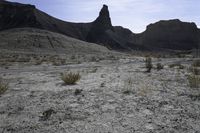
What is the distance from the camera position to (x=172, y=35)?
18125 centimetres

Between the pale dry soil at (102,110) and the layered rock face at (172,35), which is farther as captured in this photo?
the layered rock face at (172,35)

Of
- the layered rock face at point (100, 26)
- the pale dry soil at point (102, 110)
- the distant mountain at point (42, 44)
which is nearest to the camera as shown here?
the pale dry soil at point (102, 110)

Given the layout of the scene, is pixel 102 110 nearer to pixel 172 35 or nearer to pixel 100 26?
pixel 100 26

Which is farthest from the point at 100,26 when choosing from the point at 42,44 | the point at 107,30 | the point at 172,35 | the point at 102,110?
the point at 102,110

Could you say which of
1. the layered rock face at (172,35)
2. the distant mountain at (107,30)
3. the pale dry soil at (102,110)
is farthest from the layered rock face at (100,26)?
the pale dry soil at (102,110)

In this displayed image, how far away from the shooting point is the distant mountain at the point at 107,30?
5310 inches

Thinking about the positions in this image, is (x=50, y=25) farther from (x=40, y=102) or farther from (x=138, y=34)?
(x=40, y=102)

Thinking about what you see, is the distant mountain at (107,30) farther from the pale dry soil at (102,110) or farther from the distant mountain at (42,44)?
the pale dry soil at (102,110)

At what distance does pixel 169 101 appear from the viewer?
1016cm

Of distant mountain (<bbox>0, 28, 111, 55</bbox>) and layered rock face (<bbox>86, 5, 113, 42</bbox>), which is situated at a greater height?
layered rock face (<bbox>86, 5, 113, 42</bbox>)

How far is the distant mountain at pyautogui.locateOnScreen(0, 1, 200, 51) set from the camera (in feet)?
443

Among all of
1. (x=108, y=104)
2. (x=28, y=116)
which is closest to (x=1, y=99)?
(x=28, y=116)

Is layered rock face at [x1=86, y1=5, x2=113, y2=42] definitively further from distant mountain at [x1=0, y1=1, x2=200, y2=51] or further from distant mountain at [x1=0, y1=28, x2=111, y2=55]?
distant mountain at [x1=0, y1=28, x2=111, y2=55]

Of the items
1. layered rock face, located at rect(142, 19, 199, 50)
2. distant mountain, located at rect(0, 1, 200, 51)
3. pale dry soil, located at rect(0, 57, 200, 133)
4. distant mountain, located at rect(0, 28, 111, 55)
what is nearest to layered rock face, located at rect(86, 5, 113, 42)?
distant mountain, located at rect(0, 1, 200, 51)
